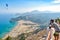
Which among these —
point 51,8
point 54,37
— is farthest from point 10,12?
point 54,37

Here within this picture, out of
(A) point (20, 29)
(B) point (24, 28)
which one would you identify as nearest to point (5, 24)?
(A) point (20, 29)

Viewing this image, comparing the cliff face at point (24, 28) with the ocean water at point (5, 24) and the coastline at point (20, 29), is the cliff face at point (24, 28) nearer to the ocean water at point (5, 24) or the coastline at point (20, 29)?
the coastline at point (20, 29)

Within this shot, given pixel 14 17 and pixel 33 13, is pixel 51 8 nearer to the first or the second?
pixel 33 13

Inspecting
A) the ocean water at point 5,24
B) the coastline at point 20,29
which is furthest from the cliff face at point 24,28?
the ocean water at point 5,24

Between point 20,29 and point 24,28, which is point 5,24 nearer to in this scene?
point 20,29

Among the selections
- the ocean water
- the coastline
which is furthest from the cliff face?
the ocean water

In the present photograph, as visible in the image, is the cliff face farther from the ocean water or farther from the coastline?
the ocean water

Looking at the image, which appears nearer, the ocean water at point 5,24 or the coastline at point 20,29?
the ocean water at point 5,24

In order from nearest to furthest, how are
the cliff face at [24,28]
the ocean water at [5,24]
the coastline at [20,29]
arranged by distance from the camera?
the ocean water at [5,24], the cliff face at [24,28], the coastline at [20,29]

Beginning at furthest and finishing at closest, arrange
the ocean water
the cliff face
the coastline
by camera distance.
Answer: the coastline → the cliff face → the ocean water

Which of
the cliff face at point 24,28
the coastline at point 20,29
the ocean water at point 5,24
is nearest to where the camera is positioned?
the ocean water at point 5,24

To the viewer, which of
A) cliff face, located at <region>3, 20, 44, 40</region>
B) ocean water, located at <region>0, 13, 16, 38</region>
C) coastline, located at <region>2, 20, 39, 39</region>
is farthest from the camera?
coastline, located at <region>2, 20, 39, 39</region>
